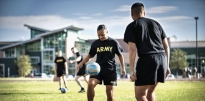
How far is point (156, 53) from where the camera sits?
18.2 feet

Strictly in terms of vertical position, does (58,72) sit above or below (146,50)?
below

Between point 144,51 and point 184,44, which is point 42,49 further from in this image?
point 144,51

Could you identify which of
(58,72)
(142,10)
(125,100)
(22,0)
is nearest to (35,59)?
(22,0)

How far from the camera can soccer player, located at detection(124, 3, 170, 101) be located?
17.8ft

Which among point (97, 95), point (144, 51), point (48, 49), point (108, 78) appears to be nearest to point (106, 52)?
point (108, 78)

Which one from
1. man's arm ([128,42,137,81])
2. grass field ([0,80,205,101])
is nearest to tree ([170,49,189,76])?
grass field ([0,80,205,101])

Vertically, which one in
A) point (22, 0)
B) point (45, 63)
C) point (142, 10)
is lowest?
point (45, 63)

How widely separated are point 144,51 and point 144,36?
25cm

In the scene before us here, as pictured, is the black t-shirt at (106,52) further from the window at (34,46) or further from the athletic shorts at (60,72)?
the window at (34,46)

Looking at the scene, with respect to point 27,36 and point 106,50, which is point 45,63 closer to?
point 27,36

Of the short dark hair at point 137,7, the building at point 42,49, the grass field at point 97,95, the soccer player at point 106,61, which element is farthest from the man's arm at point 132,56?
the building at point 42,49

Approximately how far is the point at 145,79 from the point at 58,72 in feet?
36.7

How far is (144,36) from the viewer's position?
5496 mm

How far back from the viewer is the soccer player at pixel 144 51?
5.43m
